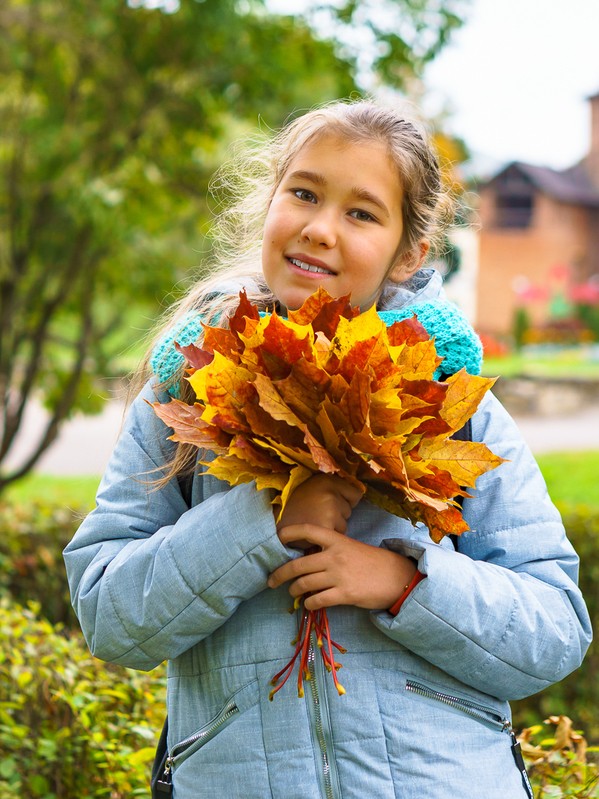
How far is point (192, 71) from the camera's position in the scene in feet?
19.5

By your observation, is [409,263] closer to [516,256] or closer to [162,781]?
[162,781]

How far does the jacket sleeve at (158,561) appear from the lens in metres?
1.58

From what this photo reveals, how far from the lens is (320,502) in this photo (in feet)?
5.24

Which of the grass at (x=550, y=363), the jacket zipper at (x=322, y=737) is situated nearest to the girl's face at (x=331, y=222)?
the jacket zipper at (x=322, y=737)

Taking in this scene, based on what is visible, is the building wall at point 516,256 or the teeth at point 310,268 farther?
the building wall at point 516,256

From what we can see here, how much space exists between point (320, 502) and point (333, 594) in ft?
0.46

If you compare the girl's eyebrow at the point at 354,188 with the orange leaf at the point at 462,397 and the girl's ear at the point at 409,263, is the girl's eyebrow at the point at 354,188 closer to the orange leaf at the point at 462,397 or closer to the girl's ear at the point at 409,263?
the girl's ear at the point at 409,263

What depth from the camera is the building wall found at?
29250mm

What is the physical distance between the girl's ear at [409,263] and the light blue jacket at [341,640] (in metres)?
0.47

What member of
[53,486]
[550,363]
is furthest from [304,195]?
[550,363]

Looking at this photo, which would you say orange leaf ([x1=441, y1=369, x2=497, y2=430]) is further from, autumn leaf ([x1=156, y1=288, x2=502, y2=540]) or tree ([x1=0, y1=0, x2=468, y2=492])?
tree ([x1=0, y1=0, x2=468, y2=492])

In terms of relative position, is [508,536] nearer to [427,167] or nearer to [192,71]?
[427,167]

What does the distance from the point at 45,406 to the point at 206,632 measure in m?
5.20

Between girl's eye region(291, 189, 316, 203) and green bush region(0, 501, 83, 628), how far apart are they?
2.87 m
